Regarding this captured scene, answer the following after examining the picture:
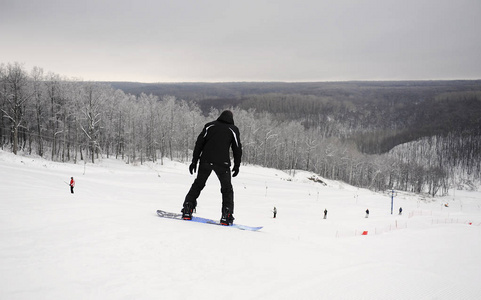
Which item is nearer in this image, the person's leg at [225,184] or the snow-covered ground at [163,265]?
the snow-covered ground at [163,265]

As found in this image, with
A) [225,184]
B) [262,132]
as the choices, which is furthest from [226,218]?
[262,132]

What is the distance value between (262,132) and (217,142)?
6632 centimetres

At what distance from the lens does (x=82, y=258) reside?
3270 millimetres

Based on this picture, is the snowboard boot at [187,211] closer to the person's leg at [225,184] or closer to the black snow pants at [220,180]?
the black snow pants at [220,180]

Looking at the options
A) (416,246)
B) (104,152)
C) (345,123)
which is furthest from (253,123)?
(345,123)

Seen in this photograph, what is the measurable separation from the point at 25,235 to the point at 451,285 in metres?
6.89

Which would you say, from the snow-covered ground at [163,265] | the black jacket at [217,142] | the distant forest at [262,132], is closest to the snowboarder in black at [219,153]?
the black jacket at [217,142]

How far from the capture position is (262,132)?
72.0m

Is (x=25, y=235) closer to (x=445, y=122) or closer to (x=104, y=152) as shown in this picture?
(x=104, y=152)

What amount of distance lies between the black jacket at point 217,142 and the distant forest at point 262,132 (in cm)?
3578

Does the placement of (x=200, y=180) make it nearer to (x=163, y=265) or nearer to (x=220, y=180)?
(x=220, y=180)

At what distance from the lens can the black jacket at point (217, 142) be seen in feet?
20.2

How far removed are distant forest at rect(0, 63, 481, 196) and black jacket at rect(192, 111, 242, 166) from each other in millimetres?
35783

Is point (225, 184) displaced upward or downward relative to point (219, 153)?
downward
